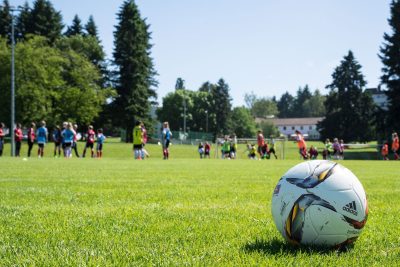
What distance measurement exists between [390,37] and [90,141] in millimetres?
39847

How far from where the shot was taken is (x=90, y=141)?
31672mm

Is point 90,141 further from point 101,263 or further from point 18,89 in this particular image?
point 101,263

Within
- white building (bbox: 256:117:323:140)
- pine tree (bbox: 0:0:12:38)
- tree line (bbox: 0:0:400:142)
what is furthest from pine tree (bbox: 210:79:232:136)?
white building (bbox: 256:117:323:140)

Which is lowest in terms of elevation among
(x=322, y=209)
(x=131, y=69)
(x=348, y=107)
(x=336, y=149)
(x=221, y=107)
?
(x=336, y=149)

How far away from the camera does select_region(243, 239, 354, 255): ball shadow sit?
3688 mm

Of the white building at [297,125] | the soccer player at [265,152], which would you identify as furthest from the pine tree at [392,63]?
the white building at [297,125]

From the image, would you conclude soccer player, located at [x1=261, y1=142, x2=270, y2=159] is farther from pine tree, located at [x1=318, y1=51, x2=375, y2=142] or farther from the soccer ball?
pine tree, located at [x1=318, y1=51, x2=375, y2=142]

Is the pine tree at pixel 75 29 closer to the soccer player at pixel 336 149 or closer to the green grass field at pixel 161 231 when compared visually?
the soccer player at pixel 336 149

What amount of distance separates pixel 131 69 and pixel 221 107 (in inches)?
1753

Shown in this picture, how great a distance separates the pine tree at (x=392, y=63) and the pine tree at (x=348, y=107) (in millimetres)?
17405

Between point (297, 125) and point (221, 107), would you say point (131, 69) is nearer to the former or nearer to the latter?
point (221, 107)

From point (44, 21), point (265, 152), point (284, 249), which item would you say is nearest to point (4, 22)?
point (44, 21)

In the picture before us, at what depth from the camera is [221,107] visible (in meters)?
109

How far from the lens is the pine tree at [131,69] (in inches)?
2579
